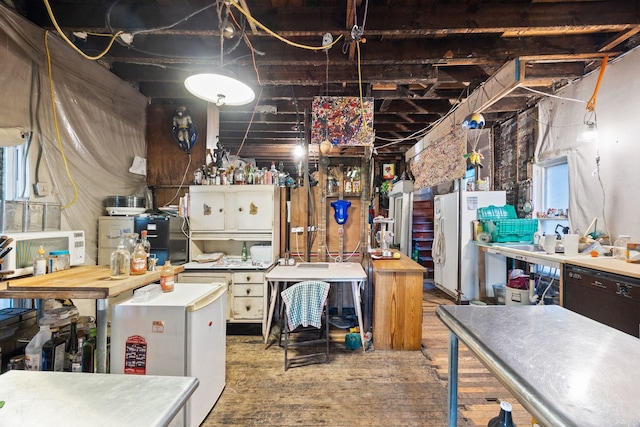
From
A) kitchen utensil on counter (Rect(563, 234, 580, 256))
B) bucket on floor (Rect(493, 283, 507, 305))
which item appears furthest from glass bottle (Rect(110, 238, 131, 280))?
bucket on floor (Rect(493, 283, 507, 305))

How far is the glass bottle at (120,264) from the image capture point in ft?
5.58

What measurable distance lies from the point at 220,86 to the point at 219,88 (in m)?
0.03

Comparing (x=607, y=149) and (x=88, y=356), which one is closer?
(x=88, y=356)

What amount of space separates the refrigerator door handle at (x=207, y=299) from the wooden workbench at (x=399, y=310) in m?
1.60

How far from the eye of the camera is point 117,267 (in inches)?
67.4

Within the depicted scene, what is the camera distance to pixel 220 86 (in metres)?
1.78

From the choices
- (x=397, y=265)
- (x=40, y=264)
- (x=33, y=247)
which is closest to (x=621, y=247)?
(x=397, y=265)

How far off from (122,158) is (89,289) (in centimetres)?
237

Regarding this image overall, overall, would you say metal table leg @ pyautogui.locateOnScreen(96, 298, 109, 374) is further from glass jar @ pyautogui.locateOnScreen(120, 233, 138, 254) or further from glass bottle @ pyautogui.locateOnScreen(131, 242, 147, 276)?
glass jar @ pyautogui.locateOnScreen(120, 233, 138, 254)

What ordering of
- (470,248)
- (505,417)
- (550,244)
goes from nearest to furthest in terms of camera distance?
(505,417) → (550,244) → (470,248)

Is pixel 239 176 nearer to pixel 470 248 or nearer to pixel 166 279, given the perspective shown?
pixel 166 279

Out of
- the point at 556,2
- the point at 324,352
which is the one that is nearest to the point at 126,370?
the point at 324,352

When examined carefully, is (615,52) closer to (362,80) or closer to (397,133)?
(362,80)

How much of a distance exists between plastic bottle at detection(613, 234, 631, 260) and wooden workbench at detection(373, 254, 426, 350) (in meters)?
1.76
